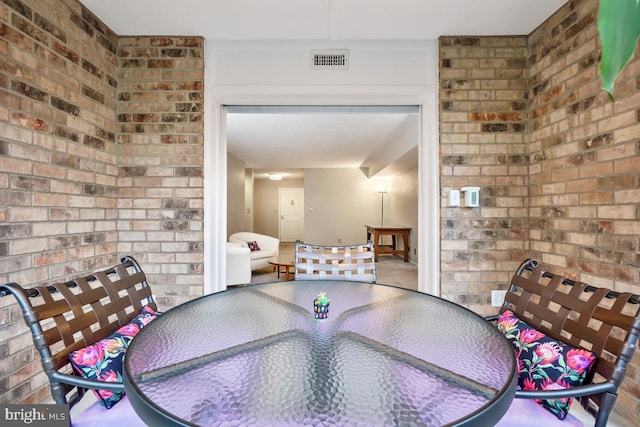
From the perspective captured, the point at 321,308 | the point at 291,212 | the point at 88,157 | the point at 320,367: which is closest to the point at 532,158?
the point at 321,308

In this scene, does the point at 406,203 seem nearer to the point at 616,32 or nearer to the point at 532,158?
the point at 532,158

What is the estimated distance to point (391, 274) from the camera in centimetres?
566

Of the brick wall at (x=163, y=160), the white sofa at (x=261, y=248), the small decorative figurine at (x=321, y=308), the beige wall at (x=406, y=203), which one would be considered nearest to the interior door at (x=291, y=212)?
the beige wall at (x=406, y=203)

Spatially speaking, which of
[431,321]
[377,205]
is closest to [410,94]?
[431,321]

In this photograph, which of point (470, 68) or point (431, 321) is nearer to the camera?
point (431, 321)

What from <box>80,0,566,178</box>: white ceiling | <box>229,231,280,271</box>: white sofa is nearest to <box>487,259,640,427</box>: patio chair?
<box>80,0,566,178</box>: white ceiling

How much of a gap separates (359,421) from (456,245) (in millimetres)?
1899

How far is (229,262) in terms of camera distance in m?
4.50

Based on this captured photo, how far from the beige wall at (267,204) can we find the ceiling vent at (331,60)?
29.2ft

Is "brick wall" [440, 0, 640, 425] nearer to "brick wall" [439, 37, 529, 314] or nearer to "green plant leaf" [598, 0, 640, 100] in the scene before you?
"brick wall" [439, 37, 529, 314]

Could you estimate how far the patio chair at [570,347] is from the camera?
37.9 inches

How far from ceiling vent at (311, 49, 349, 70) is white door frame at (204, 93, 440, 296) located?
179 millimetres

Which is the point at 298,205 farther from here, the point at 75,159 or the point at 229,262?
the point at 75,159

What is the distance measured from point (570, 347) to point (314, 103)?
6.78 ft
